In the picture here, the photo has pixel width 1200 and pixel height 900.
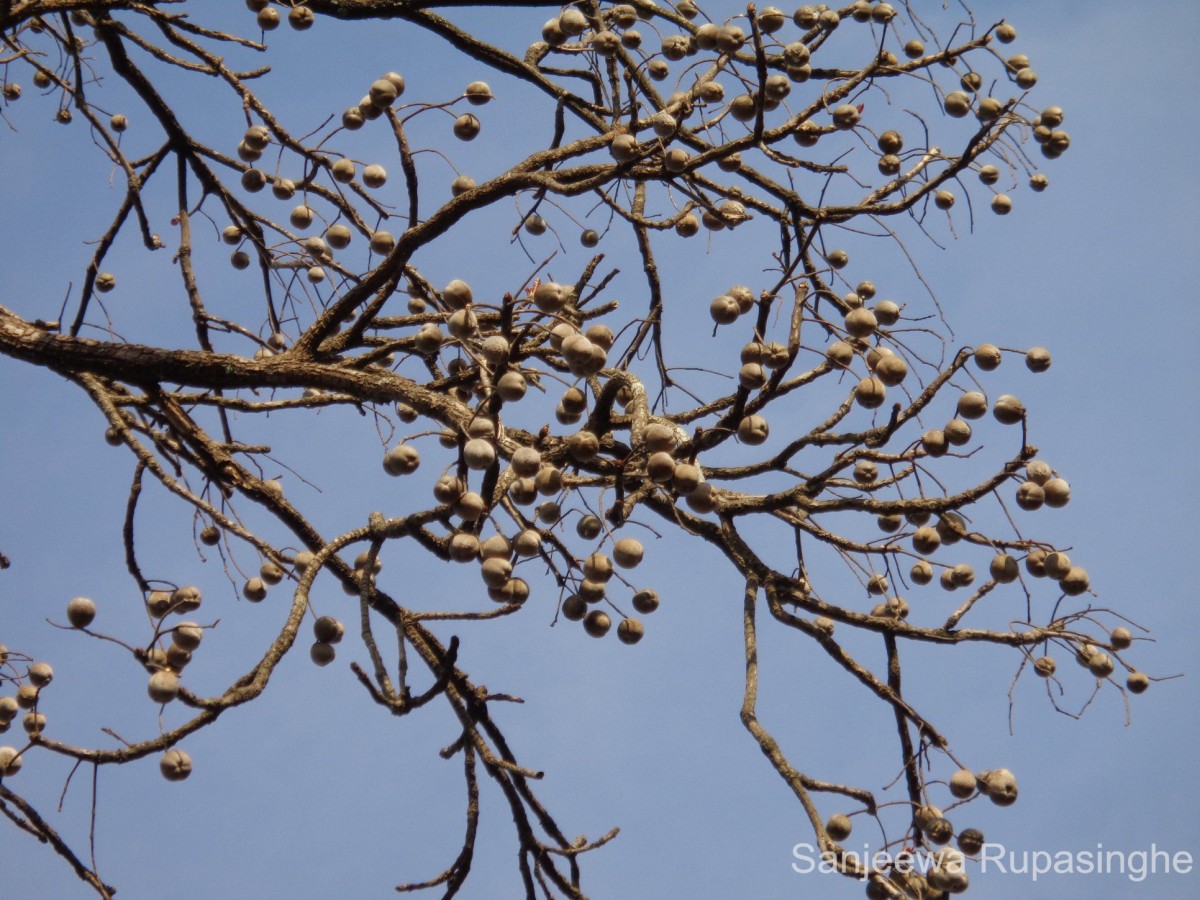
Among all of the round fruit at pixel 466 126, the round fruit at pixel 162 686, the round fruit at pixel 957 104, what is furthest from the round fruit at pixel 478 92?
the round fruit at pixel 162 686

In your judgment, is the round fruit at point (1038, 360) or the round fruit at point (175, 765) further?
the round fruit at point (1038, 360)

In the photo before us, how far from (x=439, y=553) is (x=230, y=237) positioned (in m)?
2.62

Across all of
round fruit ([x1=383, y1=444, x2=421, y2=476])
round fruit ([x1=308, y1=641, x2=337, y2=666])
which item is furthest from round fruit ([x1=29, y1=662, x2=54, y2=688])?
round fruit ([x1=383, y1=444, x2=421, y2=476])

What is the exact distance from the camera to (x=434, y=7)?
14.0 feet

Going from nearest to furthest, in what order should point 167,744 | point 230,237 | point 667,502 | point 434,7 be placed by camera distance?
point 167,744 → point 667,502 → point 434,7 → point 230,237

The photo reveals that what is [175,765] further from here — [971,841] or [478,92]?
[478,92]

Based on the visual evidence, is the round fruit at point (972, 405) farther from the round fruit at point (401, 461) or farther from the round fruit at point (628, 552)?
the round fruit at point (401, 461)

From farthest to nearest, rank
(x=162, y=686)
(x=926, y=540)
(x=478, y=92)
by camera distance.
Result: (x=478, y=92) < (x=926, y=540) < (x=162, y=686)

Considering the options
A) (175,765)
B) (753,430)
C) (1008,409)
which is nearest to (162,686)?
(175,765)

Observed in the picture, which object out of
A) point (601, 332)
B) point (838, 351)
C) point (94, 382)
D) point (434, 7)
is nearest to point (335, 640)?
point (94, 382)

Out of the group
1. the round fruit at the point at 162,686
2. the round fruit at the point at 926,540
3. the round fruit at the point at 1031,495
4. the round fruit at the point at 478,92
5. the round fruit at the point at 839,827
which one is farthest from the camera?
the round fruit at the point at 478,92

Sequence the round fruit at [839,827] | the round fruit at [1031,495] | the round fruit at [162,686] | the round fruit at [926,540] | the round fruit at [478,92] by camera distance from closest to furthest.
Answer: the round fruit at [162,686]
the round fruit at [839,827]
the round fruit at [1031,495]
the round fruit at [926,540]
the round fruit at [478,92]

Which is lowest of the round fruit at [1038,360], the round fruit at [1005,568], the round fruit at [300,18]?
the round fruit at [1005,568]

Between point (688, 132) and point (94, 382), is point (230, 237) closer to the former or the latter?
point (94, 382)
